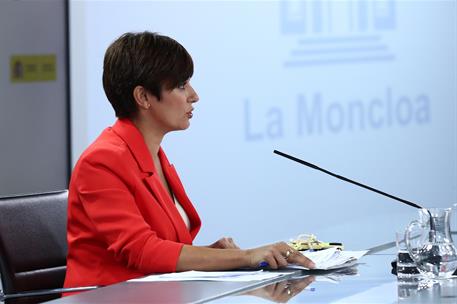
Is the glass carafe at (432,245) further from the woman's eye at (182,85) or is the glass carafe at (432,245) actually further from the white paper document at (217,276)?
the woman's eye at (182,85)

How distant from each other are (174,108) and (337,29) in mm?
2886

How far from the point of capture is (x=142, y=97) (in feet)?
9.30

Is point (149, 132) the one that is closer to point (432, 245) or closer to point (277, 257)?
point (277, 257)

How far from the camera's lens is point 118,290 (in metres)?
2.08

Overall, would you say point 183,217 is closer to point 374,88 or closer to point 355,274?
point 355,274

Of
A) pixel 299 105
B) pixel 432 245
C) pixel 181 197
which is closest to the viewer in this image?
pixel 432 245

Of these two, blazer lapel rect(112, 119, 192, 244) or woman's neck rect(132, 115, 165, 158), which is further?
woman's neck rect(132, 115, 165, 158)

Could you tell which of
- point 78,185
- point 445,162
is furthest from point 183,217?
point 445,162

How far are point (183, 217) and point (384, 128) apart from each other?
9.78ft

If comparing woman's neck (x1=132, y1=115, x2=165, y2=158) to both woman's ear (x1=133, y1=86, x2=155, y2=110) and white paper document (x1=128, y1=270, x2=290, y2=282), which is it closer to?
woman's ear (x1=133, y1=86, x2=155, y2=110)

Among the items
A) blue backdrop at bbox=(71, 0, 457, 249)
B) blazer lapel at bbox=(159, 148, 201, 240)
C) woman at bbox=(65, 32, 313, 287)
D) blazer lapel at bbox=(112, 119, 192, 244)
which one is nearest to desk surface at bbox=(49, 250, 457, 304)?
woman at bbox=(65, 32, 313, 287)

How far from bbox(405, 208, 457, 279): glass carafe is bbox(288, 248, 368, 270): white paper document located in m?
0.22

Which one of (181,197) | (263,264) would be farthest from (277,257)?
(181,197)

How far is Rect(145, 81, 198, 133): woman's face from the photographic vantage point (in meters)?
2.84
